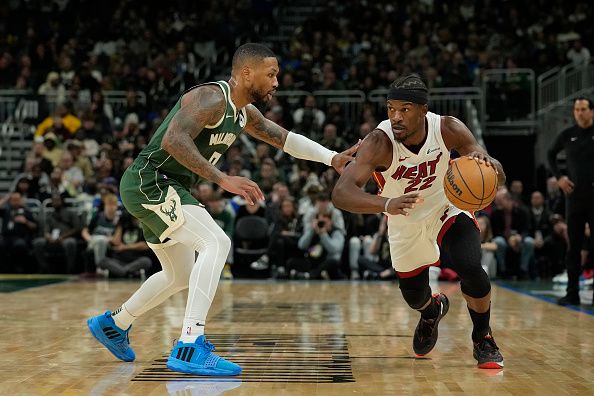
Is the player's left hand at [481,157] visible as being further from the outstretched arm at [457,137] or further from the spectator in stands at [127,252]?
the spectator in stands at [127,252]

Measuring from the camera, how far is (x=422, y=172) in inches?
218

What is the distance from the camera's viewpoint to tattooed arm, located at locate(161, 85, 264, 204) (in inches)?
199

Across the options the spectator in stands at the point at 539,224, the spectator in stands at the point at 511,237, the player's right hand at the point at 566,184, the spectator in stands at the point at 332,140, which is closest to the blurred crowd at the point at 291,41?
Answer: the spectator in stands at the point at 332,140

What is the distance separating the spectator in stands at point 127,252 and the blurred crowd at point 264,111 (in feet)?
0.10

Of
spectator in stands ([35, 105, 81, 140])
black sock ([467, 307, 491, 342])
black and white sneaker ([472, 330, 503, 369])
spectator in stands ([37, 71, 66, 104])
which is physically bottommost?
black and white sneaker ([472, 330, 503, 369])

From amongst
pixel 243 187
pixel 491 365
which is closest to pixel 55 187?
pixel 243 187

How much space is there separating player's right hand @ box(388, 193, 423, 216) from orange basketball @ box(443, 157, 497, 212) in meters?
0.44

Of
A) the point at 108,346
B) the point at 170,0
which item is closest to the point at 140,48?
the point at 170,0

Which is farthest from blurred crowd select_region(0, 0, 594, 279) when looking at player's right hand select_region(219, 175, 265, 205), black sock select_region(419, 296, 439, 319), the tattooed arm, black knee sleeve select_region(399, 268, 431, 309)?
player's right hand select_region(219, 175, 265, 205)

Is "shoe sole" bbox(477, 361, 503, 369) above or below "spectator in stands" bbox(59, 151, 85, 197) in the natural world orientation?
below

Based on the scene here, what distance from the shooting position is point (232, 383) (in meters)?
4.90

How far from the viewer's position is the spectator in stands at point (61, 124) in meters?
17.5

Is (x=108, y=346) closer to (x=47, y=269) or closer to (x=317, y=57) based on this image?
(x=47, y=269)

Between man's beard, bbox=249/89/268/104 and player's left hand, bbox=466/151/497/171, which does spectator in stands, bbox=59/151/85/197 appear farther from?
player's left hand, bbox=466/151/497/171
